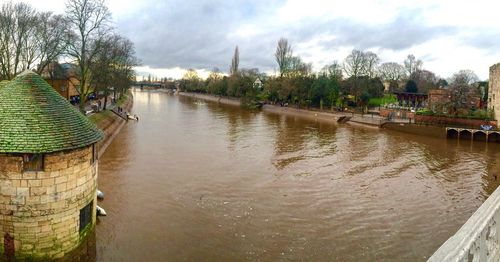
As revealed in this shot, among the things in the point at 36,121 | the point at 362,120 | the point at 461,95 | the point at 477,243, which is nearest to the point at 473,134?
the point at 461,95

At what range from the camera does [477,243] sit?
14.2ft

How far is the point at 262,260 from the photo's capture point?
42.3 feet

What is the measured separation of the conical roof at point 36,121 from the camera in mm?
10945

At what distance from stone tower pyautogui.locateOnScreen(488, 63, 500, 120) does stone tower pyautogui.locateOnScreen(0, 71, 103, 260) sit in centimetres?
4837

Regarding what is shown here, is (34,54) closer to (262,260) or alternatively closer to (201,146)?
(201,146)

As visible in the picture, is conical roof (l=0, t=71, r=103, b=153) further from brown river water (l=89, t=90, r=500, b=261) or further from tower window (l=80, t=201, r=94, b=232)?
brown river water (l=89, t=90, r=500, b=261)

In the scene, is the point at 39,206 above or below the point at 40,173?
below

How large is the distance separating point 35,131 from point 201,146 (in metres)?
22.1

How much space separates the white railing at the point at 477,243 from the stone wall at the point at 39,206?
10.6 metres

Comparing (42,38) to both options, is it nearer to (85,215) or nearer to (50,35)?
(50,35)

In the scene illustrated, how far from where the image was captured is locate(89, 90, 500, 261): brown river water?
13820 millimetres

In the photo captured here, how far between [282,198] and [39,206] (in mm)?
11532

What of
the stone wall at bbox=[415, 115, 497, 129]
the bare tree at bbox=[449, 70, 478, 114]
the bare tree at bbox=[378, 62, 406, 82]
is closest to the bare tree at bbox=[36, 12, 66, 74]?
the stone wall at bbox=[415, 115, 497, 129]

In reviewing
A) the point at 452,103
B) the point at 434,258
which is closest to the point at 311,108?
the point at 452,103
